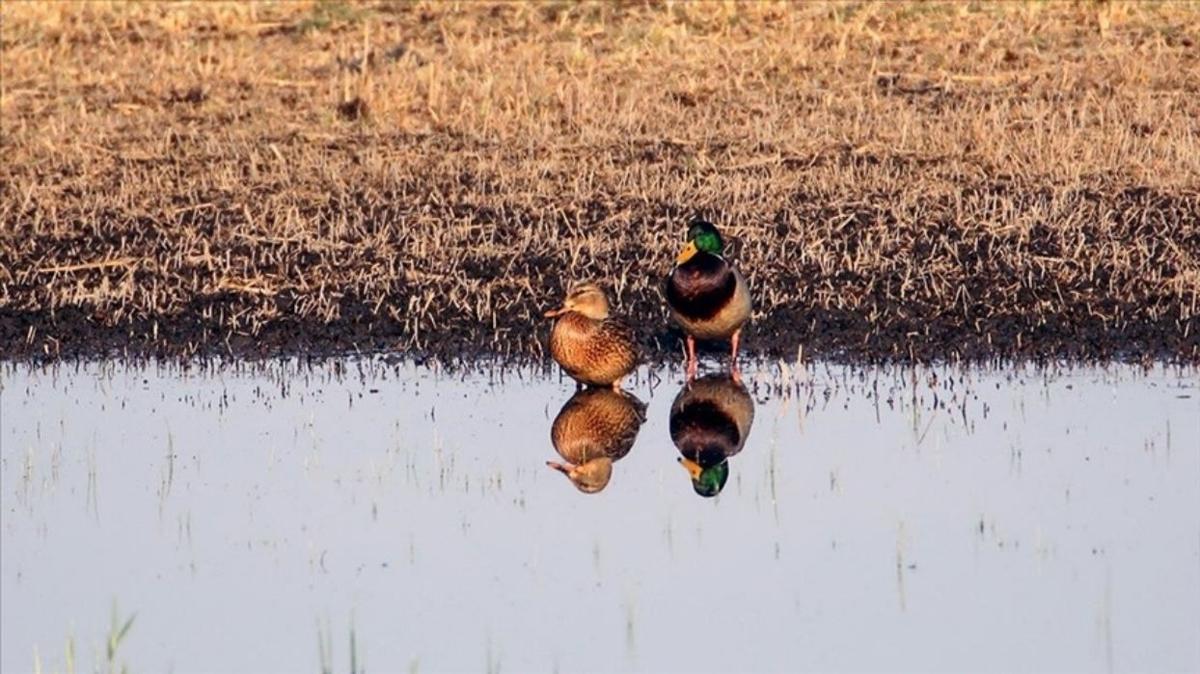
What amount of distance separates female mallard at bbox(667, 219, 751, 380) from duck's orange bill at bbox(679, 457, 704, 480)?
1.32m

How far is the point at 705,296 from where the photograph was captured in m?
9.72

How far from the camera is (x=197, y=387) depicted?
978 cm

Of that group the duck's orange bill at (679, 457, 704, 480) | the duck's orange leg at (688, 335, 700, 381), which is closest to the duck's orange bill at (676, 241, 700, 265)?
the duck's orange leg at (688, 335, 700, 381)

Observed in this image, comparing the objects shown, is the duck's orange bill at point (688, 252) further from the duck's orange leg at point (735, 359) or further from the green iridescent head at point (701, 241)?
the duck's orange leg at point (735, 359)

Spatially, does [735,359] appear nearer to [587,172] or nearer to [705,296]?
[705,296]

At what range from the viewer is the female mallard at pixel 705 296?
9711mm

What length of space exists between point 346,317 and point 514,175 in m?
3.06

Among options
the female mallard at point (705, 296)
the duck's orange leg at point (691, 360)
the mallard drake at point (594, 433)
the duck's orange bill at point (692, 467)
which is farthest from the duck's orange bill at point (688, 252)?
the duck's orange bill at point (692, 467)

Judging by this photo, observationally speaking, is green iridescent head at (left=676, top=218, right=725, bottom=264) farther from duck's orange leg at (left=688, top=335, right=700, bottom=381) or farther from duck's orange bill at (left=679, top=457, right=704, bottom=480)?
duck's orange bill at (left=679, top=457, right=704, bottom=480)

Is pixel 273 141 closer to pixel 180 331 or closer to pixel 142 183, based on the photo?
pixel 142 183

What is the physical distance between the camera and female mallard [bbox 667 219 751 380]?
9.71m

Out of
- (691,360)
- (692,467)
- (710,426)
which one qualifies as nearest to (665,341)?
(691,360)

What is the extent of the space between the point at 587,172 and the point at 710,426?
15.5ft

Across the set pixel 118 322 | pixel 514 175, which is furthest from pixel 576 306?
pixel 514 175
